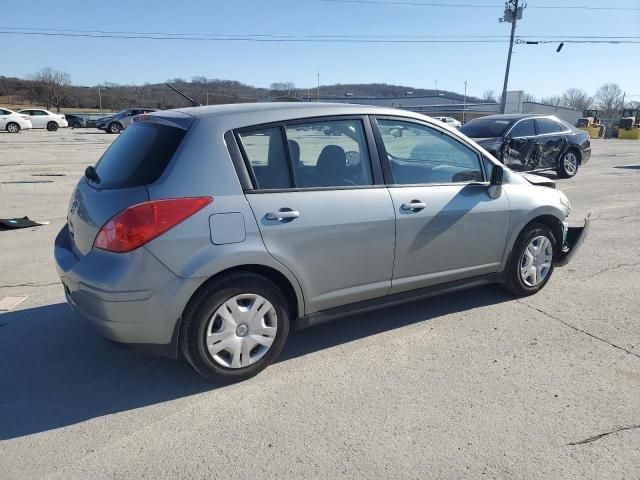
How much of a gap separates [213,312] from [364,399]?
1058 mm

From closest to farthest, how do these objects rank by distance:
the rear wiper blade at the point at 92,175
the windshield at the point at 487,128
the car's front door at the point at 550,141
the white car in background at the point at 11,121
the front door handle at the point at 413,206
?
the rear wiper blade at the point at 92,175 → the front door handle at the point at 413,206 → the windshield at the point at 487,128 → the car's front door at the point at 550,141 → the white car in background at the point at 11,121

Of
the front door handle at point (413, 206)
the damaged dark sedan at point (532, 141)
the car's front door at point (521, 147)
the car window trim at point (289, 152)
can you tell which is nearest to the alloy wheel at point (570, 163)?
the damaged dark sedan at point (532, 141)

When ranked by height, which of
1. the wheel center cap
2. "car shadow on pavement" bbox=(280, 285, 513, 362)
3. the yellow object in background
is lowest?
"car shadow on pavement" bbox=(280, 285, 513, 362)

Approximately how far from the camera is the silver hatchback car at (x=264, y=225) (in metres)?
2.95

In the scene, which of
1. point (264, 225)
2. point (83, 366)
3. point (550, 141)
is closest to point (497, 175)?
point (264, 225)

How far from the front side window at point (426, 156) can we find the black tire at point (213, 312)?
1.32 meters

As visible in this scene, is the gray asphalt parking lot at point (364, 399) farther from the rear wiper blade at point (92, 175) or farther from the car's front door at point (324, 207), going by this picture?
the rear wiper blade at point (92, 175)

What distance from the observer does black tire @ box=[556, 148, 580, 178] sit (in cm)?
1327

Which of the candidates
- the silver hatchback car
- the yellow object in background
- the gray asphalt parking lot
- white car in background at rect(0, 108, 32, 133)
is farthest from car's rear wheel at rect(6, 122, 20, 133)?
the yellow object in background

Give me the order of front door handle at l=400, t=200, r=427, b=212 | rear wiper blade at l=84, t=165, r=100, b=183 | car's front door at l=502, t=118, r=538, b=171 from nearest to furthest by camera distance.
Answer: rear wiper blade at l=84, t=165, r=100, b=183 → front door handle at l=400, t=200, r=427, b=212 → car's front door at l=502, t=118, r=538, b=171

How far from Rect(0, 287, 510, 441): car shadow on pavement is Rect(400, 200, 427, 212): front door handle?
100 centimetres

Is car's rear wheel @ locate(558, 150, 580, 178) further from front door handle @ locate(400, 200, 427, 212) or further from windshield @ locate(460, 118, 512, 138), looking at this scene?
front door handle @ locate(400, 200, 427, 212)

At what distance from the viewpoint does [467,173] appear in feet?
13.8

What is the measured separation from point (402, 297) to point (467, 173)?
1.19 metres
